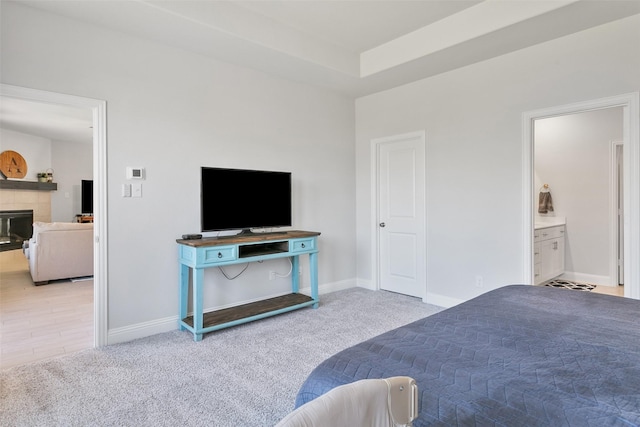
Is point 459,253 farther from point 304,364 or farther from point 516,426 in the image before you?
point 516,426

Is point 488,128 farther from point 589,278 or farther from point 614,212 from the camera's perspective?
point 589,278

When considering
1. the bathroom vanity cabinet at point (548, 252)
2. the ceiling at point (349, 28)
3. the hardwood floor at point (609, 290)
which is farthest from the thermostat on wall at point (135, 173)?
the hardwood floor at point (609, 290)

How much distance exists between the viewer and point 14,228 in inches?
311

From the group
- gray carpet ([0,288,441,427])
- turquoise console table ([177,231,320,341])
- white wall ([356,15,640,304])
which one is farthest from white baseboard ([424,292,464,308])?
turquoise console table ([177,231,320,341])

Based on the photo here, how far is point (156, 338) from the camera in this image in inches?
120

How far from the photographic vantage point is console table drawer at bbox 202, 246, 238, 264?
3.02 meters

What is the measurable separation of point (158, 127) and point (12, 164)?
6668 mm

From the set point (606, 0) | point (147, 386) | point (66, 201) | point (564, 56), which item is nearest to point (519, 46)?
point (564, 56)

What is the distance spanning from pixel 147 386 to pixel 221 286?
4.60 ft

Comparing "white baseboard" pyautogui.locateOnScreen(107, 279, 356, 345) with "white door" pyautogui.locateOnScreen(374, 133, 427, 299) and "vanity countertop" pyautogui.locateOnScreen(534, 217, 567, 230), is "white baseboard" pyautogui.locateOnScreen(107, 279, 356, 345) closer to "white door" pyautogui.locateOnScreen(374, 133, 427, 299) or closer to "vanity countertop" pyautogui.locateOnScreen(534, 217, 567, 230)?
"white door" pyautogui.locateOnScreen(374, 133, 427, 299)

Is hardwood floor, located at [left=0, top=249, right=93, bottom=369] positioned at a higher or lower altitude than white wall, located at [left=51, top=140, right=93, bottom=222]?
lower

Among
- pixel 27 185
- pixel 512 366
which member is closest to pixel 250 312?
pixel 512 366

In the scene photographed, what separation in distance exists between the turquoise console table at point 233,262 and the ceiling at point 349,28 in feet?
5.74

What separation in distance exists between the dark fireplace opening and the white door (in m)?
7.92
